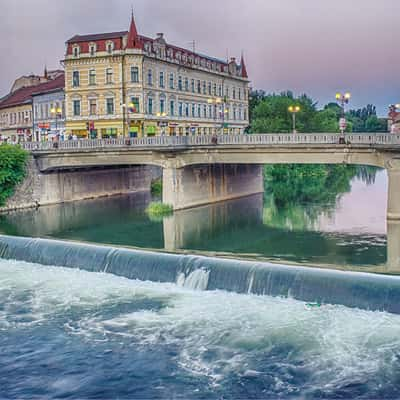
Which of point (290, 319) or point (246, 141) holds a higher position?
point (246, 141)

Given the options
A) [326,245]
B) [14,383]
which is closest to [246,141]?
[326,245]

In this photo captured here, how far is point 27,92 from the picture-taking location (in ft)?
268

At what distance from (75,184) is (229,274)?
114ft

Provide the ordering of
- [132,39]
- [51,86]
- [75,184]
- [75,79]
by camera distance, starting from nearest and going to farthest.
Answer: [75,184] < [132,39] < [75,79] < [51,86]

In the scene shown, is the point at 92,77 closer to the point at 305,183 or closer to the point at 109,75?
the point at 109,75

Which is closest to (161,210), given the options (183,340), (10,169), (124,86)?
(10,169)

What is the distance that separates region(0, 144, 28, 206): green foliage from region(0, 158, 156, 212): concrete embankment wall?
0.78 meters

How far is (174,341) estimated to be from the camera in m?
18.0

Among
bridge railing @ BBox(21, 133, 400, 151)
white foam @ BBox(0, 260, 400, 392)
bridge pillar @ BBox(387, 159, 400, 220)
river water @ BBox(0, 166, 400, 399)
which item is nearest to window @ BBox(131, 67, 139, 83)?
bridge railing @ BBox(21, 133, 400, 151)

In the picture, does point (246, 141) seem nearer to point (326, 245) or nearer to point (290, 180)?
point (326, 245)

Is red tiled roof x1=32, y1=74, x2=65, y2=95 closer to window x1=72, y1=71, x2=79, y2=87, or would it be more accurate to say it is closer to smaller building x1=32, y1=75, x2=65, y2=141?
smaller building x1=32, y1=75, x2=65, y2=141

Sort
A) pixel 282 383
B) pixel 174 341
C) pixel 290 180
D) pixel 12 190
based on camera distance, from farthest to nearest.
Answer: pixel 290 180
pixel 12 190
pixel 174 341
pixel 282 383

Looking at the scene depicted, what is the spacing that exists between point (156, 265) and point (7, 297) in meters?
5.89

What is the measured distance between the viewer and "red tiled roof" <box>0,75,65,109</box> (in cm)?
7314
